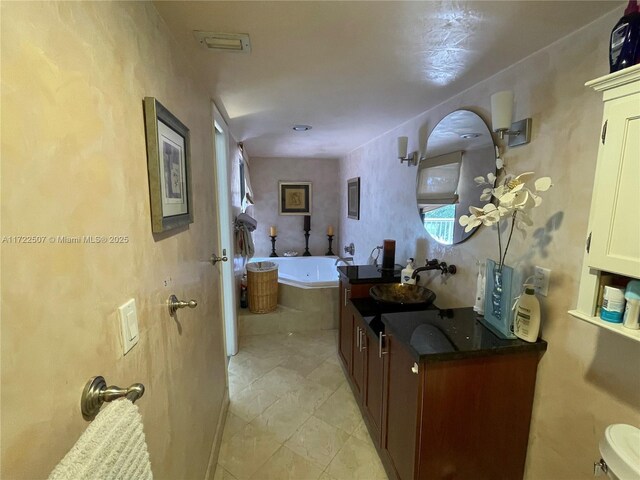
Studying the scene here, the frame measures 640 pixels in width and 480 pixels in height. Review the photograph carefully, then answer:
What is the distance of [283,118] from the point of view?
2.29 m

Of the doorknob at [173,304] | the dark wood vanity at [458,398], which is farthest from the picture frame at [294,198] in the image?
the doorknob at [173,304]

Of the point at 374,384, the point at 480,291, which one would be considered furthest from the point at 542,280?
the point at 374,384

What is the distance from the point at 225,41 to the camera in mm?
1174

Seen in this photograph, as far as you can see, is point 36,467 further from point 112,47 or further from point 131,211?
point 112,47

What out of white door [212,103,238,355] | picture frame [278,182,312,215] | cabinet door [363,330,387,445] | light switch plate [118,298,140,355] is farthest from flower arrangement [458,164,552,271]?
picture frame [278,182,312,215]

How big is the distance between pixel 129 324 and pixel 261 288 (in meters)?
2.42

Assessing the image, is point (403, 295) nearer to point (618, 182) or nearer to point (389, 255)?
point (389, 255)

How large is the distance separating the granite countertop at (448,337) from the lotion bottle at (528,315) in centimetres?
4

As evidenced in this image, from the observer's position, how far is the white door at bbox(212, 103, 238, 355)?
2205mm

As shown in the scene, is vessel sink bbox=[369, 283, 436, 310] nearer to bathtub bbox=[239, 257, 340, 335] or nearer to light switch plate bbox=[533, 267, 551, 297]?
light switch plate bbox=[533, 267, 551, 297]

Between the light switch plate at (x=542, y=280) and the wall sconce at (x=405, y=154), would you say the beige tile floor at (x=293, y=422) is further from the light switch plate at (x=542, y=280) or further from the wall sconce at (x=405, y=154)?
the wall sconce at (x=405, y=154)

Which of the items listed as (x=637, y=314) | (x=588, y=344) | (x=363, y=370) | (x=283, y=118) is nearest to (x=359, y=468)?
(x=363, y=370)

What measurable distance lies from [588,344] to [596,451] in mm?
384

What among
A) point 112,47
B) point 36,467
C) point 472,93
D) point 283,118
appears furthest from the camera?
point 283,118
